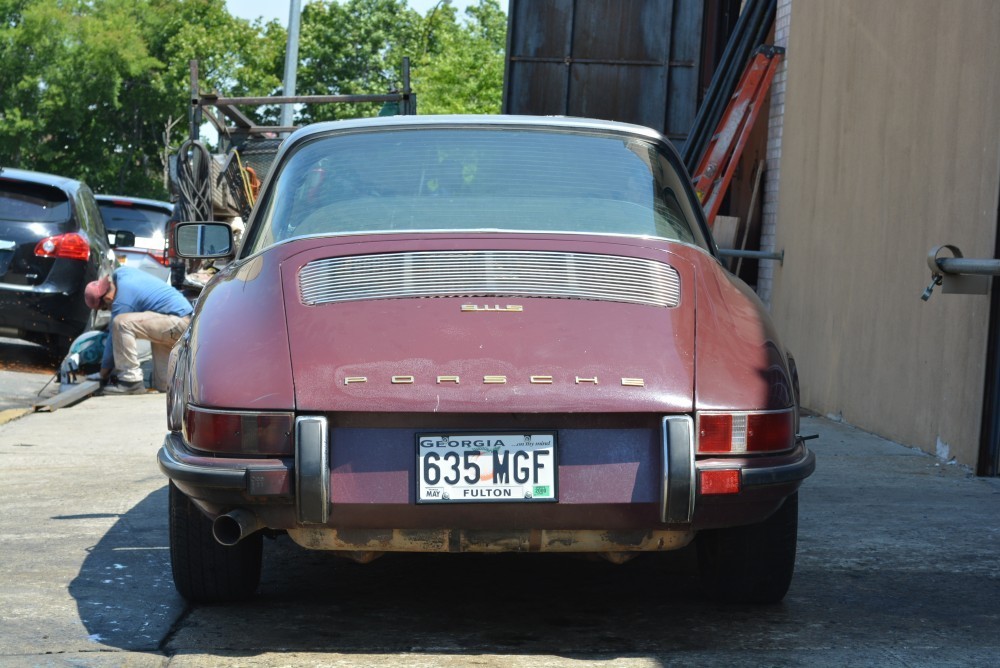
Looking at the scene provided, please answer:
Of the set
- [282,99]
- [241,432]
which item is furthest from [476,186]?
[282,99]

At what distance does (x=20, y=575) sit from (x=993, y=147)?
196 inches

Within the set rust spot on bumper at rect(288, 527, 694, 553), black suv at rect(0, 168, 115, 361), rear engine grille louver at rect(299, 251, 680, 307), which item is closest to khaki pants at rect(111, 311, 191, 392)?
black suv at rect(0, 168, 115, 361)

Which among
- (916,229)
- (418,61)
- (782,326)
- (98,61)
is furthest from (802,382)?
(418,61)

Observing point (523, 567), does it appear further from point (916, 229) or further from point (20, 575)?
point (916, 229)

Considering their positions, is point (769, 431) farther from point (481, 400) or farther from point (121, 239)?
point (121, 239)

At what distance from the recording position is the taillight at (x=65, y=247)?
12.3m

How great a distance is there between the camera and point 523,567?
4.97m

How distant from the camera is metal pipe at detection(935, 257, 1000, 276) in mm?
6527

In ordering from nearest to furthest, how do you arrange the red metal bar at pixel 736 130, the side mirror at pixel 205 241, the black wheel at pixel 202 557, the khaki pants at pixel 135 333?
the black wheel at pixel 202 557 < the side mirror at pixel 205 241 < the khaki pants at pixel 135 333 < the red metal bar at pixel 736 130

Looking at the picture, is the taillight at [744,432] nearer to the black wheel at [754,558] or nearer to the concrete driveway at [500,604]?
the black wheel at [754,558]

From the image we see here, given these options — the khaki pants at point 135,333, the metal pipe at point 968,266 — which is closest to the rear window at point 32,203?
the khaki pants at point 135,333

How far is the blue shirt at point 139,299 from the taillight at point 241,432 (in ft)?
24.5

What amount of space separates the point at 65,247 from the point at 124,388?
1.97 meters

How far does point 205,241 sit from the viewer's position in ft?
17.6
